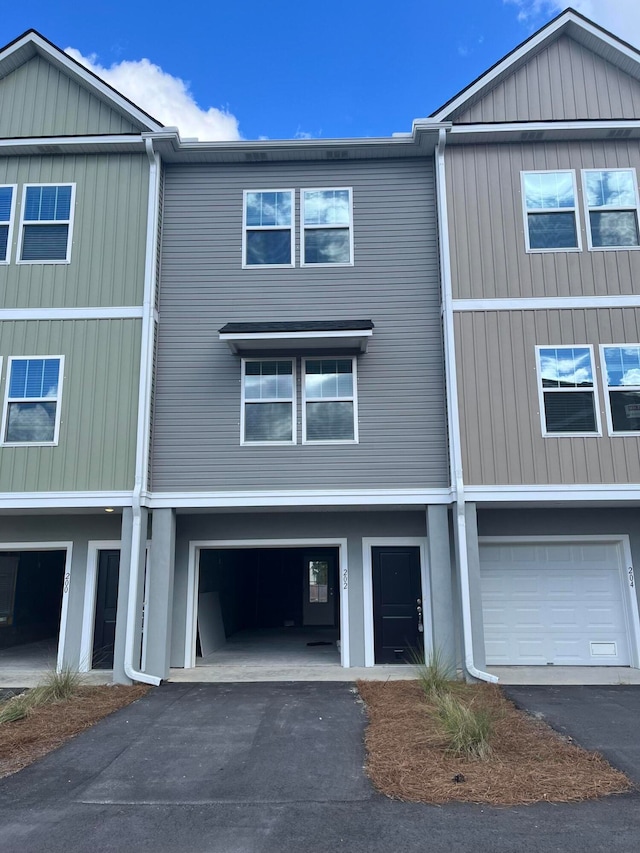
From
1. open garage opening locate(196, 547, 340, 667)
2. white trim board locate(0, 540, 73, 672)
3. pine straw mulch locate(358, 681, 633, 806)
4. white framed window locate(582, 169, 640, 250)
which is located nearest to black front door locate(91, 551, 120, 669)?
white trim board locate(0, 540, 73, 672)

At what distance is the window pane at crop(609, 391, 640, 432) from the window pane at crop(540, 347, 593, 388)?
0.43m

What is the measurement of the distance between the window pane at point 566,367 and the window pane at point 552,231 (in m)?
1.68

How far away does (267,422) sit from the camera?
31.4 feet

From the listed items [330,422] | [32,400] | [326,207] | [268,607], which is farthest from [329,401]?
[268,607]

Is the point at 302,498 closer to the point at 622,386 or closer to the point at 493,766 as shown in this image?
the point at 493,766

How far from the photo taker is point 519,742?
5773mm

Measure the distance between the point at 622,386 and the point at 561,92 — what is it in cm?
482

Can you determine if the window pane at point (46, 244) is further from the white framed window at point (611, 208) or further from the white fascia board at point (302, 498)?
the white framed window at point (611, 208)

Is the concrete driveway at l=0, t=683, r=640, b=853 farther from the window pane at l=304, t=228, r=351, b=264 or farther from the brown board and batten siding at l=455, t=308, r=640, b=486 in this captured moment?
the window pane at l=304, t=228, r=351, b=264

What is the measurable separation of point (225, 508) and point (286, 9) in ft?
44.2

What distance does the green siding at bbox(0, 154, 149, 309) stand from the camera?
965 cm

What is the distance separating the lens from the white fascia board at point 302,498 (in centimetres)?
919

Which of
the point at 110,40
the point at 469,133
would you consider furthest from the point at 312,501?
the point at 110,40

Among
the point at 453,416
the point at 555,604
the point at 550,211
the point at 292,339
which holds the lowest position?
the point at 555,604
